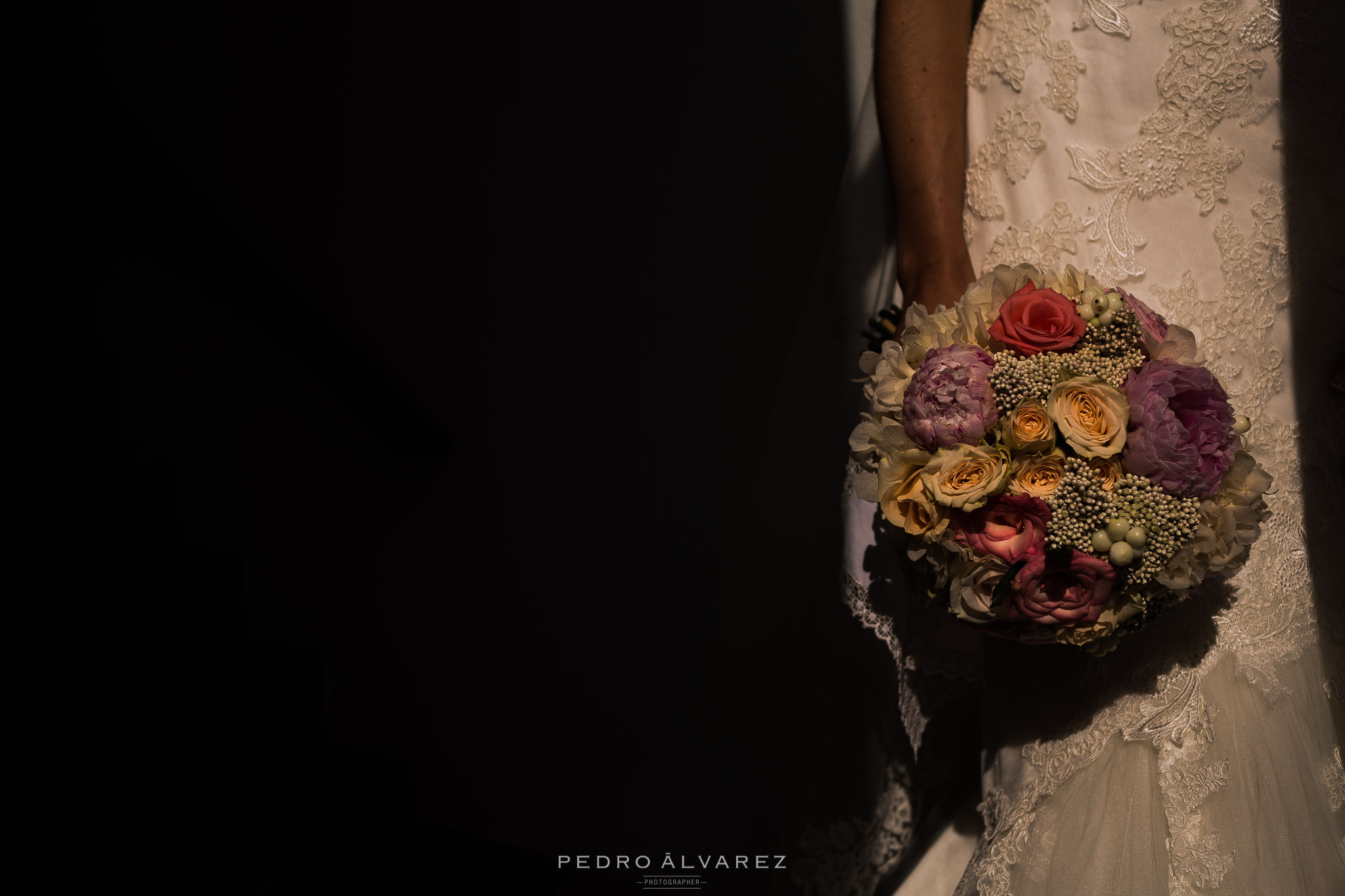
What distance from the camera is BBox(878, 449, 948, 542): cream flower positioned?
0.68 meters

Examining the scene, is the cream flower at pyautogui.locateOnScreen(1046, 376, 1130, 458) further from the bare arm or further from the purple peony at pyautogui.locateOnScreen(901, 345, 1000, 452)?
the bare arm

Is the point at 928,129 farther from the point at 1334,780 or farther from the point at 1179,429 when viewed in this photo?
the point at 1334,780

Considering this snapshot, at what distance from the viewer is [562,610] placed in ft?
5.99

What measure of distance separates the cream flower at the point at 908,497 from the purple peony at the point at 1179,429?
0.16 meters

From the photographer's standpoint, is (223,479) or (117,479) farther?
(223,479)

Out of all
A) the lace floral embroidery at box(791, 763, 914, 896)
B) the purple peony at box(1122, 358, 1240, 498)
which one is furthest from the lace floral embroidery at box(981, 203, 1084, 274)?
the lace floral embroidery at box(791, 763, 914, 896)

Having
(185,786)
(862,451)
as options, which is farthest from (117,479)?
(862,451)

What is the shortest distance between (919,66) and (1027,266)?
0.31 m

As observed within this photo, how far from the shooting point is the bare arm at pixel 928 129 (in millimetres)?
878

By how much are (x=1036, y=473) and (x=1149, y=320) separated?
19 centimetres

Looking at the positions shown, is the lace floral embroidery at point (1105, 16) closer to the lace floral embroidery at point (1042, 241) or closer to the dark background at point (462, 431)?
the lace floral embroidery at point (1042, 241)

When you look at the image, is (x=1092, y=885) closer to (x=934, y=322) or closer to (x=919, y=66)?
Result: (x=934, y=322)

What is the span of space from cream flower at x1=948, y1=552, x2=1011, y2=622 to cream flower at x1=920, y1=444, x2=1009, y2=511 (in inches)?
1.8

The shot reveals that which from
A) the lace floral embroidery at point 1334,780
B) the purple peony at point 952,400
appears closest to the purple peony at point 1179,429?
the purple peony at point 952,400
